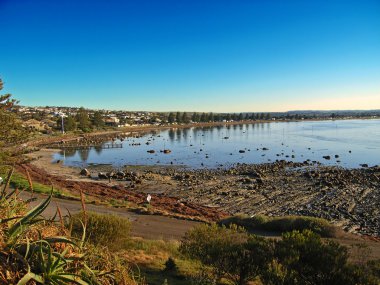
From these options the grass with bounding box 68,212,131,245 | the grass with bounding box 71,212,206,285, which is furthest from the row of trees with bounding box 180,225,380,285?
the grass with bounding box 68,212,131,245

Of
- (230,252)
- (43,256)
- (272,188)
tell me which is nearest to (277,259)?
(230,252)

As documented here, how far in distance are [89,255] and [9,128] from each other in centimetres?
1978

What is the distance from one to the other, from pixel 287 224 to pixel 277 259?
13252mm

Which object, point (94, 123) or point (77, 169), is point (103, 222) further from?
point (94, 123)

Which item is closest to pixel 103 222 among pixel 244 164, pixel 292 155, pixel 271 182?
pixel 271 182

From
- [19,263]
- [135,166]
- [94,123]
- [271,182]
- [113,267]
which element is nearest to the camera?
[19,263]

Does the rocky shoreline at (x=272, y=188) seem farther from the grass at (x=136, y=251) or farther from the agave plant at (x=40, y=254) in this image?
the agave plant at (x=40, y=254)

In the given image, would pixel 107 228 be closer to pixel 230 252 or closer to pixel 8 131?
pixel 230 252

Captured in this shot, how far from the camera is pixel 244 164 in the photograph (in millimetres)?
57719

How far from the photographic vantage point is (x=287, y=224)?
2136 cm

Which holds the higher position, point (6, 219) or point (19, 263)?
Answer: point (6, 219)

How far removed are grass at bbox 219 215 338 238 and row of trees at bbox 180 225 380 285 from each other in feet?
35.7

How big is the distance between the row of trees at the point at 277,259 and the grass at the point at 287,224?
10.9m

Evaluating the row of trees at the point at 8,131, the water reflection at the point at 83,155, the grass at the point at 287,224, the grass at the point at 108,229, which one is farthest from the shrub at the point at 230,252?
the water reflection at the point at 83,155
